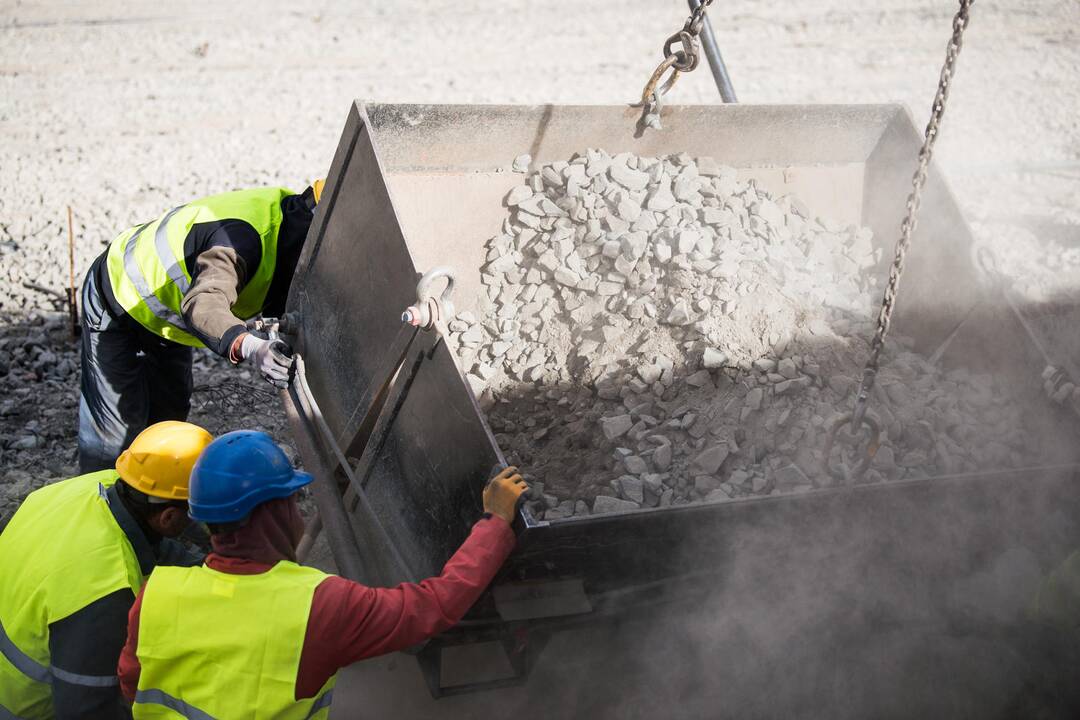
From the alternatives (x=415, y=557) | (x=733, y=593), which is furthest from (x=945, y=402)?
(x=415, y=557)

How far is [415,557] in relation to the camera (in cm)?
281

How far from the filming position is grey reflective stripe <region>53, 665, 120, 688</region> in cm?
219

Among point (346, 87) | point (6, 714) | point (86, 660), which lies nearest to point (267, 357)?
point (86, 660)

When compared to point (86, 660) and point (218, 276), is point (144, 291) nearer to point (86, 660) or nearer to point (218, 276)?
point (218, 276)

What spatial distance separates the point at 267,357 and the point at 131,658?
1223 millimetres

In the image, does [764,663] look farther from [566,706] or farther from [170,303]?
[170,303]

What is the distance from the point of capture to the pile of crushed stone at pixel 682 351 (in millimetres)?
2889

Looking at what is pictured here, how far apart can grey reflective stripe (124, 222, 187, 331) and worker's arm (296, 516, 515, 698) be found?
169 cm

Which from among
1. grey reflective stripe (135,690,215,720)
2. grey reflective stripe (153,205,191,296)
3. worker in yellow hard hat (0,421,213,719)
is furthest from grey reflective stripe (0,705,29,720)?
grey reflective stripe (153,205,191,296)

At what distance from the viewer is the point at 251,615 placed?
6.54 ft

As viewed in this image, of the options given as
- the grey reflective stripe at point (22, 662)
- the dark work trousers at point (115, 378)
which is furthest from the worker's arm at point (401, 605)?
the dark work trousers at point (115, 378)

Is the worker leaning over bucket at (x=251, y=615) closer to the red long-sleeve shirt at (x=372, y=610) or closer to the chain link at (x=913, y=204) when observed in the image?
→ the red long-sleeve shirt at (x=372, y=610)

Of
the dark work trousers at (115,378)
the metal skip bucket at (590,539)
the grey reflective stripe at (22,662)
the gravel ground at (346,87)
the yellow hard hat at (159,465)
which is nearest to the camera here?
the grey reflective stripe at (22,662)

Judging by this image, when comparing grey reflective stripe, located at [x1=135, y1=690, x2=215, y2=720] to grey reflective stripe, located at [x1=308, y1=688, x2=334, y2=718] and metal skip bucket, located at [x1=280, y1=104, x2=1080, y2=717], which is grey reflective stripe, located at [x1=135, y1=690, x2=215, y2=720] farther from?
metal skip bucket, located at [x1=280, y1=104, x2=1080, y2=717]
